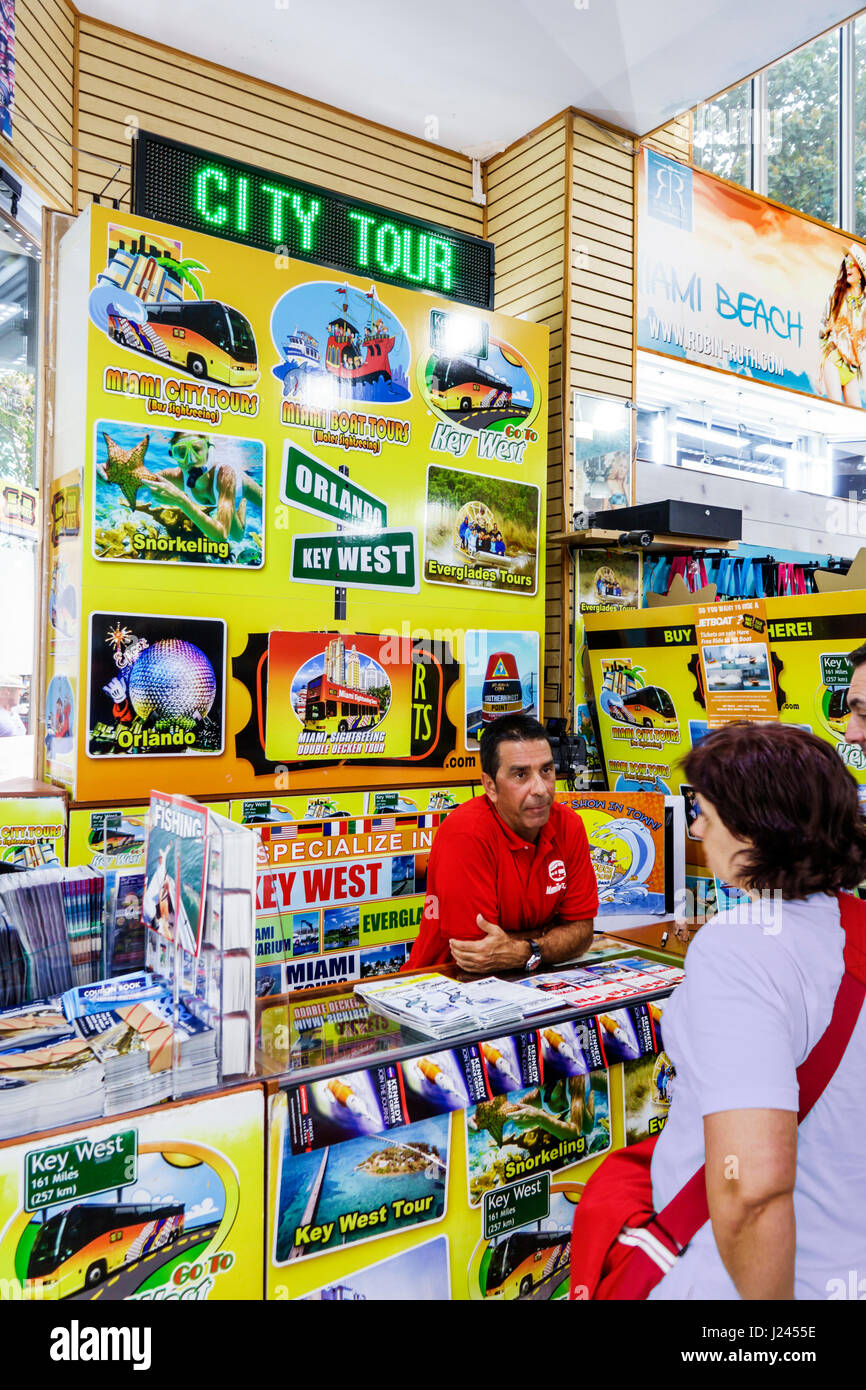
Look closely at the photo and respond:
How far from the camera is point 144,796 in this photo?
373cm

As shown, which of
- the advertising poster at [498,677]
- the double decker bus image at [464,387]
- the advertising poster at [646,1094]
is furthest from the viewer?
the advertising poster at [498,677]

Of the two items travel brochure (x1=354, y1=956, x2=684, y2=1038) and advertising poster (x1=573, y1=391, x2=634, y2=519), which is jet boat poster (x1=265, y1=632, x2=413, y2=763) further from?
travel brochure (x1=354, y1=956, x2=684, y2=1038)

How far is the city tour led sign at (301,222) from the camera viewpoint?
376 centimetres

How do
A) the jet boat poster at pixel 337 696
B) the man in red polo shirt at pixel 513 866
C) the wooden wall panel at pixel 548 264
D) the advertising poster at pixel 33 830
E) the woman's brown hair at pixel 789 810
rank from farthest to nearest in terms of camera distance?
the wooden wall panel at pixel 548 264
the jet boat poster at pixel 337 696
the advertising poster at pixel 33 830
the man in red polo shirt at pixel 513 866
the woman's brown hair at pixel 789 810

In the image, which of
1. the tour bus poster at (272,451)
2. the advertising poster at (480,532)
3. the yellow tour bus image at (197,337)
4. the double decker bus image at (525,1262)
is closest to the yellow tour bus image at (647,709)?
the tour bus poster at (272,451)

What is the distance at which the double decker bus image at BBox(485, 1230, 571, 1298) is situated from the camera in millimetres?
1948

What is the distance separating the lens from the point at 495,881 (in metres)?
2.75

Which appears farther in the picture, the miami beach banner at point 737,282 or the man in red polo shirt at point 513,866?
the miami beach banner at point 737,282

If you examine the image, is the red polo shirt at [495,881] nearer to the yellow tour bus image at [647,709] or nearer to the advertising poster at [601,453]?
the yellow tour bus image at [647,709]

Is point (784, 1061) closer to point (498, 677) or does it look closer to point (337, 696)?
point (337, 696)

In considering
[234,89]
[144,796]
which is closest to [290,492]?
[144,796]

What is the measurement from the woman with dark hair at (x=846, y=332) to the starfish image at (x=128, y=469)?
5.39 meters
